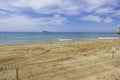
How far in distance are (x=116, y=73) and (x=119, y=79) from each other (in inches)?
33.3

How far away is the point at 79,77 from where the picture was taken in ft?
25.0

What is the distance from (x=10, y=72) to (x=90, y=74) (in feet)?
13.7

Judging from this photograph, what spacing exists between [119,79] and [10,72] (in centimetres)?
545

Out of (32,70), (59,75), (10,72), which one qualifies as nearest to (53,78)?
(59,75)

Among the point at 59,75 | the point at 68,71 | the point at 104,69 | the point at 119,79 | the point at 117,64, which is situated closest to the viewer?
the point at 119,79

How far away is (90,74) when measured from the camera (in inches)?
317

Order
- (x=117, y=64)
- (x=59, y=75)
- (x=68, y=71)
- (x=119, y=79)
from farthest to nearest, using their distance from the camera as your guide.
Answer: (x=117, y=64)
(x=68, y=71)
(x=59, y=75)
(x=119, y=79)

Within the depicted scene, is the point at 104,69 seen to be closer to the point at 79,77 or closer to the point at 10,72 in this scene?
the point at 79,77

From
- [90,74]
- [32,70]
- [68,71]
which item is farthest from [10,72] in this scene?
[90,74]

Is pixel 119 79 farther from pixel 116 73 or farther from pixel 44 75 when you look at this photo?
pixel 44 75

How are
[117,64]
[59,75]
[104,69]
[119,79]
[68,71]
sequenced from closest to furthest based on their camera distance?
[119,79] → [59,75] → [68,71] → [104,69] → [117,64]

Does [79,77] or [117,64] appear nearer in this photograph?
[79,77]

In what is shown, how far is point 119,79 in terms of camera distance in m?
7.28

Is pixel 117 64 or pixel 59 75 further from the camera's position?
pixel 117 64
